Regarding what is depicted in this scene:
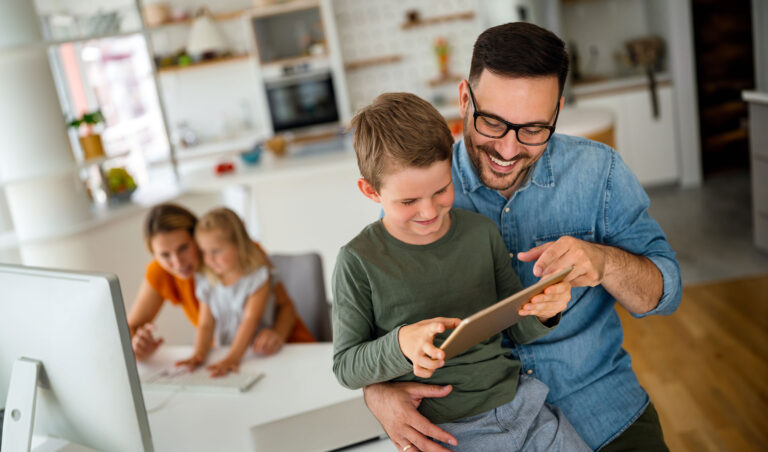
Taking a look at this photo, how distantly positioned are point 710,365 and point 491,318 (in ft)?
7.36

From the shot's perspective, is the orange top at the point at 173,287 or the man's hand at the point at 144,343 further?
the orange top at the point at 173,287

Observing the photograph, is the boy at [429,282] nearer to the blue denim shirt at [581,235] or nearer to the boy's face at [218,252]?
the blue denim shirt at [581,235]

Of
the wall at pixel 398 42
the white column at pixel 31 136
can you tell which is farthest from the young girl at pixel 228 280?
the wall at pixel 398 42

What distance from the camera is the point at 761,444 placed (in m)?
2.19

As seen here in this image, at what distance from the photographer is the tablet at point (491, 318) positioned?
87 centimetres

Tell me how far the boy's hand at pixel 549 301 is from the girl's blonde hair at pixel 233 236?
47.2 inches

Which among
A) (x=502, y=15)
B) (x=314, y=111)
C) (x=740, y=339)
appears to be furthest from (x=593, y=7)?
(x=740, y=339)

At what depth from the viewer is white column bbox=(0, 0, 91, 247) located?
276 cm

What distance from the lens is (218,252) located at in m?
1.99

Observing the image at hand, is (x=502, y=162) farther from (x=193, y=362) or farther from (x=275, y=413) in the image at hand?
(x=193, y=362)

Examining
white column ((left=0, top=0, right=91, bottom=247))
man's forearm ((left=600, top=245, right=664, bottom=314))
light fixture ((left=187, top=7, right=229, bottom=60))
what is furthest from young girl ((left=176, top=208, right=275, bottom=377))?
light fixture ((left=187, top=7, right=229, bottom=60))

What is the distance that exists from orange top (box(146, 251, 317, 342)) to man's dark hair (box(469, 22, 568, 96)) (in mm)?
1176

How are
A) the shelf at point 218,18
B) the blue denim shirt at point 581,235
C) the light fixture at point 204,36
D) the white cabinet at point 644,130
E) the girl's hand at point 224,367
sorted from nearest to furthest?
the blue denim shirt at point 581,235, the girl's hand at point 224,367, the white cabinet at point 644,130, the light fixture at point 204,36, the shelf at point 218,18

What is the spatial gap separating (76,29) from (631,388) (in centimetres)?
295
